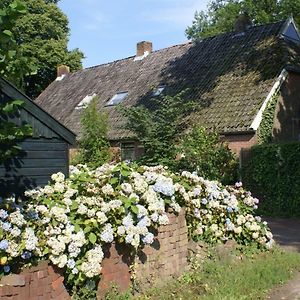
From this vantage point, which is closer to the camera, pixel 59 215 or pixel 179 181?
pixel 59 215

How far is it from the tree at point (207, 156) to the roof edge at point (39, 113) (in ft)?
23.9

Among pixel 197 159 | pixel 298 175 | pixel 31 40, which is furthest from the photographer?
pixel 31 40

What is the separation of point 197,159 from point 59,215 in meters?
11.5

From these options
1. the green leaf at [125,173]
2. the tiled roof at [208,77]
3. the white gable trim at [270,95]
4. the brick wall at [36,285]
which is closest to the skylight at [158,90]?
the tiled roof at [208,77]

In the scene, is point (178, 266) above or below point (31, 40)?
below

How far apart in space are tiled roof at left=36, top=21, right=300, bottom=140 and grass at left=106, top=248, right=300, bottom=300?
9782mm

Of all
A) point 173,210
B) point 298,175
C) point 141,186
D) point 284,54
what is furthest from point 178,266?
point 284,54

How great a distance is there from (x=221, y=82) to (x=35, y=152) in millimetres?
12495

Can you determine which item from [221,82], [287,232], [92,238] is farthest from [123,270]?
[221,82]

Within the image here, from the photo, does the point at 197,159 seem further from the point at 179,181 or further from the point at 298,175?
the point at 179,181

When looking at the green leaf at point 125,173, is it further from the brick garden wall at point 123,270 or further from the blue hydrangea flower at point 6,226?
the blue hydrangea flower at point 6,226

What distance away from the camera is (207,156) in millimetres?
16906

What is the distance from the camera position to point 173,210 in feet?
23.5

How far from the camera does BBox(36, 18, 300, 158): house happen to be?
18.3m
